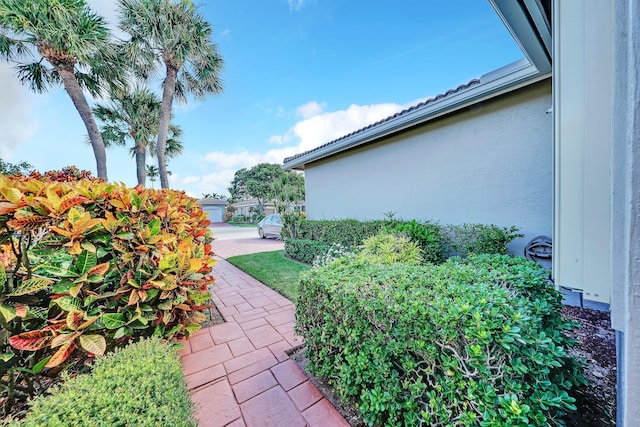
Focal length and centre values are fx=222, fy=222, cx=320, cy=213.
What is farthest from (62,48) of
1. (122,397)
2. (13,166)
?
(13,166)

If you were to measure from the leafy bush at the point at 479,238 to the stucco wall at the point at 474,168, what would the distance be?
0.76 ft

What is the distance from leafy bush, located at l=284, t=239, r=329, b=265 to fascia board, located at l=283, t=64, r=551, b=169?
288cm

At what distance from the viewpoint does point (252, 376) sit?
2064 mm

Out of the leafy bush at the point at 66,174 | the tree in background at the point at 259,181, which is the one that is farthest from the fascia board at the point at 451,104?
the tree in background at the point at 259,181

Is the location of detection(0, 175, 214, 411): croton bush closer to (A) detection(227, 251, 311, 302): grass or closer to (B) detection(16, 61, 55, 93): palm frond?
(A) detection(227, 251, 311, 302): grass

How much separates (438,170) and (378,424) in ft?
15.3

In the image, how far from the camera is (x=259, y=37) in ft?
23.8

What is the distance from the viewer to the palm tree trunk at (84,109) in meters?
7.14

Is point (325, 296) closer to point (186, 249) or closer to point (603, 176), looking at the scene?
point (186, 249)

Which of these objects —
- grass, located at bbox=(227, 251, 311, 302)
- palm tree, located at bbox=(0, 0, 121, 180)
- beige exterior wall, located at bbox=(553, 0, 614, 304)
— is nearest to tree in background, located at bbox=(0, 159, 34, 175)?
palm tree, located at bbox=(0, 0, 121, 180)

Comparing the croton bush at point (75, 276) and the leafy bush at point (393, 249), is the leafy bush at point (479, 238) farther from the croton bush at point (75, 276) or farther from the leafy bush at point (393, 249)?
the croton bush at point (75, 276)

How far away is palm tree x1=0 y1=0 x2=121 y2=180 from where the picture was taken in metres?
6.29

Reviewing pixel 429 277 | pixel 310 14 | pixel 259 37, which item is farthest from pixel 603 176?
pixel 259 37

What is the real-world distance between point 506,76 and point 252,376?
536 cm
